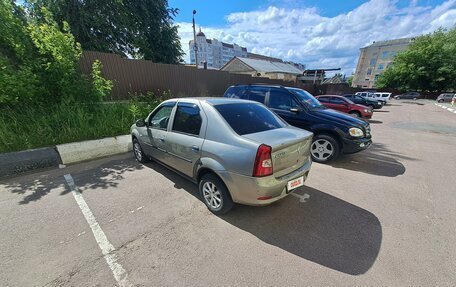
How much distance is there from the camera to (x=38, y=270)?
2.04 m

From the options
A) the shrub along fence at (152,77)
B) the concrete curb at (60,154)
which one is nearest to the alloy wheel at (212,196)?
the concrete curb at (60,154)

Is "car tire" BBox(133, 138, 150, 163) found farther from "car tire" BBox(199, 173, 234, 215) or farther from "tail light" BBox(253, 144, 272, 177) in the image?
"tail light" BBox(253, 144, 272, 177)

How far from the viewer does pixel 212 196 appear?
291 cm

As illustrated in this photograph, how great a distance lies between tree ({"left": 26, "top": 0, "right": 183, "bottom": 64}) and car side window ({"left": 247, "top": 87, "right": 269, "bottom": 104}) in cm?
1114

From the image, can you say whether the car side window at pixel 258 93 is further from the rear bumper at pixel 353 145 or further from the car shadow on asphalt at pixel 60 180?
the car shadow on asphalt at pixel 60 180

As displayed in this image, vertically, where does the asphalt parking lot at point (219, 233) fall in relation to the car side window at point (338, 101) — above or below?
→ below

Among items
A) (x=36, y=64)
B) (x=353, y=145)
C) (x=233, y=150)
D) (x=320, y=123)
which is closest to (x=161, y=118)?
(x=233, y=150)

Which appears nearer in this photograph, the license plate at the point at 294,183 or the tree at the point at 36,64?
the license plate at the point at 294,183

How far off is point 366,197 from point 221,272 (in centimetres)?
280

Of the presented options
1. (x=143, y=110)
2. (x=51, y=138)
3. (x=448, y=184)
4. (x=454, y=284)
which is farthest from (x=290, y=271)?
(x=143, y=110)

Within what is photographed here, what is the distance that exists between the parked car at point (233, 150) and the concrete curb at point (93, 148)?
250 cm

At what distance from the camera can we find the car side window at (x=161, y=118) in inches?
145

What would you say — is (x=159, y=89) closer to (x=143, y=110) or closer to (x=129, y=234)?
(x=143, y=110)

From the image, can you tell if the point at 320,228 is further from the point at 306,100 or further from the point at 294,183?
the point at 306,100
